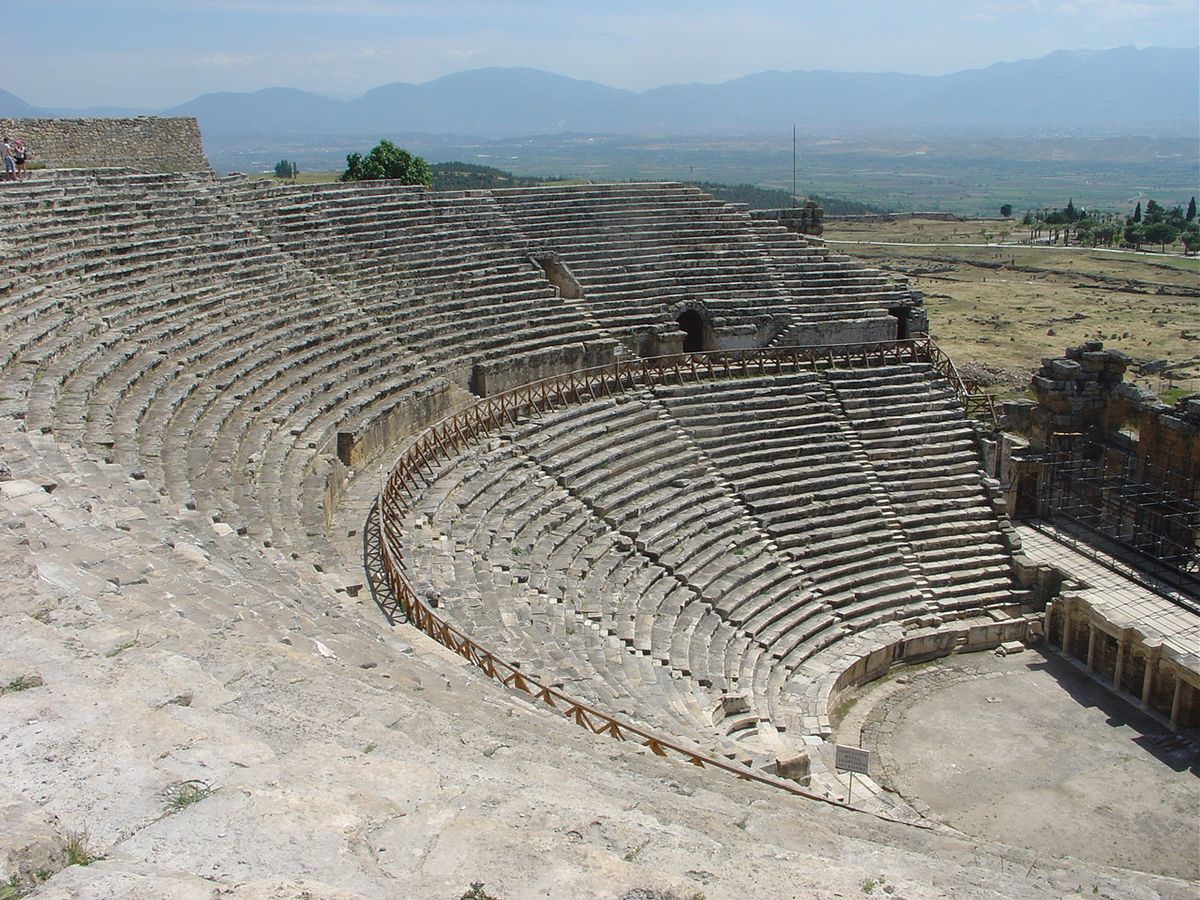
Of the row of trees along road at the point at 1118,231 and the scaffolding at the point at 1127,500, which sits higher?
the row of trees along road at the point at 1118,231

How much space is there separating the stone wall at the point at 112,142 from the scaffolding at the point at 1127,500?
77.1 ft

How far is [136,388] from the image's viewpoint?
1344 cm

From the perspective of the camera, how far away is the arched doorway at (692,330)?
24.1m

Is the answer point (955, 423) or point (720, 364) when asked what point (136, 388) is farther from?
point (955, 423)

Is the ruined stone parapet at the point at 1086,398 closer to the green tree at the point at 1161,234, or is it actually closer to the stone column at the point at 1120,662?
the stone column at the point at 1120,662

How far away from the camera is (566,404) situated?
2012cm

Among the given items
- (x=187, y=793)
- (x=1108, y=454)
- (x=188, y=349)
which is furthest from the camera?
(x=1108, y=454)

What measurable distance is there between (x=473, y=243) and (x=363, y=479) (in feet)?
32.7

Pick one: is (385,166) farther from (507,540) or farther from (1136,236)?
(1136,236)

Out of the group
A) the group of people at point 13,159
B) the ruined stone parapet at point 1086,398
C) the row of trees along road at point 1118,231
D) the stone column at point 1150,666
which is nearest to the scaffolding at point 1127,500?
the ruined stone parapet at point 1086,398

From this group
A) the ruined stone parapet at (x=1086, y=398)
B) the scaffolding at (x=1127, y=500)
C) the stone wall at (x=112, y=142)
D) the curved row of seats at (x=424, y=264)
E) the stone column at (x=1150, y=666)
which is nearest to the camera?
the stone column at (x=1150, y=666)

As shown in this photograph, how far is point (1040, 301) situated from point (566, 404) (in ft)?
150

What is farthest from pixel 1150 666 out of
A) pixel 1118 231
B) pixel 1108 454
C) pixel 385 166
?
pixel 1118 231

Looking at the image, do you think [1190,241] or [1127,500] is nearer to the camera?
[1127,500]
